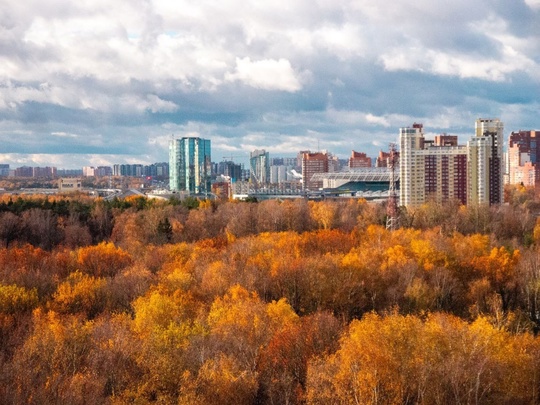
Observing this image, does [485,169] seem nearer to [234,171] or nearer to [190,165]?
[190,165]

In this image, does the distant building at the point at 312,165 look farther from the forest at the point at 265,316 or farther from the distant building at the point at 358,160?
the forest at the point at 265,316

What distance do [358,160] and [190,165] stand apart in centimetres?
4265

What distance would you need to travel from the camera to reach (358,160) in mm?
124750

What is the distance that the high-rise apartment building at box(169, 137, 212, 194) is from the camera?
8994 cm

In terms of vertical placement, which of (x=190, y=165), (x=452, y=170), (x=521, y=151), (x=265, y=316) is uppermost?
(x=521, y=151)

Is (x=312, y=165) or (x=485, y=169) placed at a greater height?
(x=312, y=165)

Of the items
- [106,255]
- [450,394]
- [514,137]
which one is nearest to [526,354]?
[450,394]

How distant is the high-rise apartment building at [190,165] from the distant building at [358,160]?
3991 cm

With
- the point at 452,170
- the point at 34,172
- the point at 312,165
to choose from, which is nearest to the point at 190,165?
the point at 312,165

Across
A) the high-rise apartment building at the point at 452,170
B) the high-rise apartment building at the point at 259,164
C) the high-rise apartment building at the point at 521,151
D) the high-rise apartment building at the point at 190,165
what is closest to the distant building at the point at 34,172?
the high-rise apartment building at the point at 259,164

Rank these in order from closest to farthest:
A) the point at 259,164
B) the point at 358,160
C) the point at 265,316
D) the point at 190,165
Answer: the point at 265,316 < the point at 190,165 < the point at 358,160 < the point at 259,164

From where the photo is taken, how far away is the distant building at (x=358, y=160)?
4894 inches

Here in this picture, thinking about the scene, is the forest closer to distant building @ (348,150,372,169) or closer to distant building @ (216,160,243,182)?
distant building @ (348,150,372,169)

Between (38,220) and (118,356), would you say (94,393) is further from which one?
(38,220)
